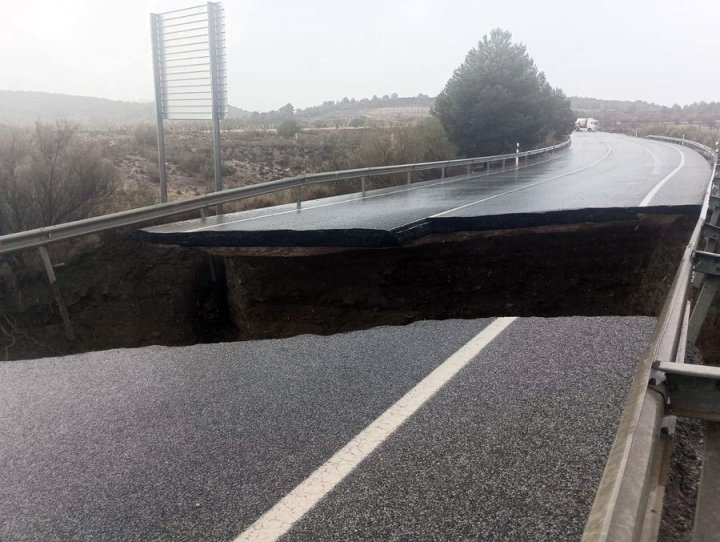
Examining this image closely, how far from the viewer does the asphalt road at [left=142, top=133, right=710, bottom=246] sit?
984 centimetres

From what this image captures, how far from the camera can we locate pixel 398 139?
29.7 meters

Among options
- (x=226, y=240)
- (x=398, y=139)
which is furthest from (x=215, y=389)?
(x=398, y=139)

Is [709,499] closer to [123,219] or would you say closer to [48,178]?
[123,219]

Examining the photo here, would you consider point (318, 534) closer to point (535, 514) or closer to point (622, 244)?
point (535, 514)

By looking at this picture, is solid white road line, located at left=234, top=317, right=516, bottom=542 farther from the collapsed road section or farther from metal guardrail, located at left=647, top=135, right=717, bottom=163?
metal guardrail, located at left=647, top=135, right=717, bottom=163

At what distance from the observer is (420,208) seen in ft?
→ 43.9

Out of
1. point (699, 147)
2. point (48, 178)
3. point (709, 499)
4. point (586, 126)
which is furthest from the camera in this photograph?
point (586, 126)

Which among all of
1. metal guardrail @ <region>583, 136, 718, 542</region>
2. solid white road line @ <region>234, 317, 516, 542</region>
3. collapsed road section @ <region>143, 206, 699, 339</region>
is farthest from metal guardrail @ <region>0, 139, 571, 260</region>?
metal guardrail @ <region>583, 136, 718, 542</region>

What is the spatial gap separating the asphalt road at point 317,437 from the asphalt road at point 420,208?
3.74 m

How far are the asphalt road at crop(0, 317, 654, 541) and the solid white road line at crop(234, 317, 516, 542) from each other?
0.06 ft

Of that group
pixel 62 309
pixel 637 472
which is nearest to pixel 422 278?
pixel 62 309

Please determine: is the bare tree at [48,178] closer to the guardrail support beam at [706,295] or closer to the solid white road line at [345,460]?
the solid white road line at [345,460]

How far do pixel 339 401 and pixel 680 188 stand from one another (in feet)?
49.4

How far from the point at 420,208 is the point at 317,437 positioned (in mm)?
9728
